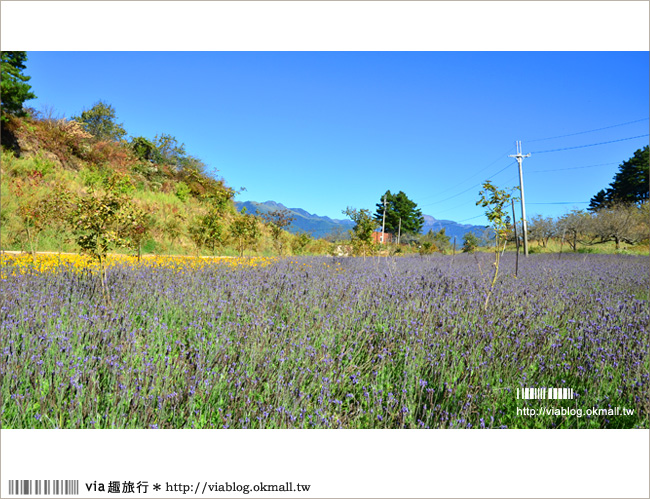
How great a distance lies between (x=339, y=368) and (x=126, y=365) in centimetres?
126

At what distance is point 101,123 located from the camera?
69.9 feet

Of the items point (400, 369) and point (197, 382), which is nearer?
point (197, 382)

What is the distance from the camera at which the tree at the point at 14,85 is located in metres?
13.0

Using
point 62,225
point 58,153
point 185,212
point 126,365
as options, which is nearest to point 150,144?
point 58,153

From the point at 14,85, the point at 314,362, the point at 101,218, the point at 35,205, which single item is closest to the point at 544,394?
the point at 314,362

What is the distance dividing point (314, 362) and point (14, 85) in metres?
18.2

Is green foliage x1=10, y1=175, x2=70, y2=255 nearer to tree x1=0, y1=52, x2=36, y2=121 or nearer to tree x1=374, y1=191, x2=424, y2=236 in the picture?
tree x1=0, y1=52, x2=36, y2=121

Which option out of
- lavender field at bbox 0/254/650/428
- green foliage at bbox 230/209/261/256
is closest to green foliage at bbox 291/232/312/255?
green foliage at bbox 230/209/261/256

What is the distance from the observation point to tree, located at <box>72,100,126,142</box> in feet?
68.8

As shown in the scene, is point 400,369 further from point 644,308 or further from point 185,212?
point 185,212

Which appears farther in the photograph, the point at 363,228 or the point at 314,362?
the point at 363,228

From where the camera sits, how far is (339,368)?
229 centimetres

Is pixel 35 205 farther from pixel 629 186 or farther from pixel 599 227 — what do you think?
pixel 629 186

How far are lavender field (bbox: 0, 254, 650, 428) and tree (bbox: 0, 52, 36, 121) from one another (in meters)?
14.1
